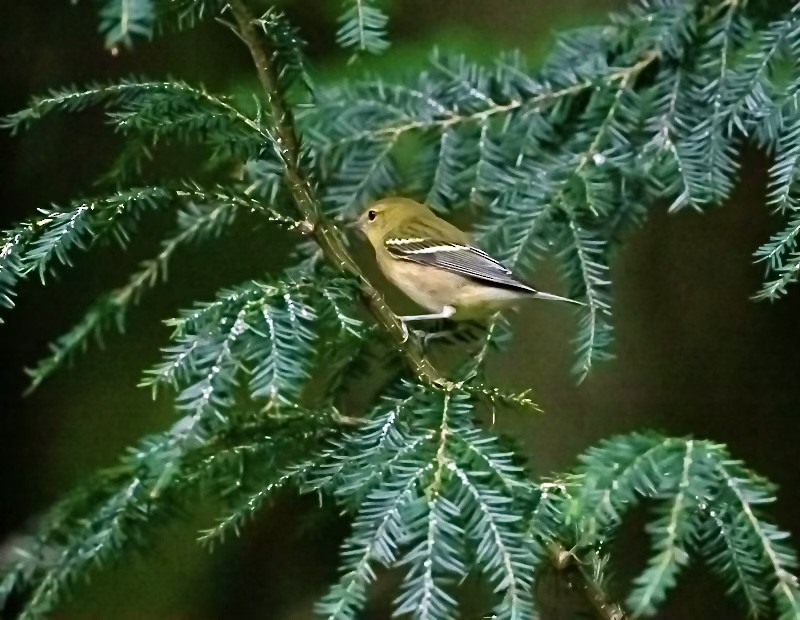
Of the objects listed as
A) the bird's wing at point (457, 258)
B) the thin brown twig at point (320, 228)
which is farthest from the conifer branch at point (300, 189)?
the bird's wing at point (457, 258)

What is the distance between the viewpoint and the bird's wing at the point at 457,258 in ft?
Result: 3.62

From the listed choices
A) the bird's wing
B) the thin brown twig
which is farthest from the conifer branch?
the bird's wing

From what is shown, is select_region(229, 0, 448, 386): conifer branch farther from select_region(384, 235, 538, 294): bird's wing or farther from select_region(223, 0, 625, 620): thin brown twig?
select_region(384, 235, 538, 294): bird's wing

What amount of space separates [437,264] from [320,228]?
1.60 ft

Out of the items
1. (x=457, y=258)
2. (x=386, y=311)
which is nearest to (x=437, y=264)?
(x=457, y=258)

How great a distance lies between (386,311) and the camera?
0.79 metres

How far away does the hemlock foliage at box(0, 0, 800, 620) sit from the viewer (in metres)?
0.63

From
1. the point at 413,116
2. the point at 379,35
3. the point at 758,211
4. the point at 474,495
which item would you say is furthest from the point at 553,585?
the point at 758,211

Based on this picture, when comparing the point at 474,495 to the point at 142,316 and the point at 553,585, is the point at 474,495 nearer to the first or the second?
the point at 553,585

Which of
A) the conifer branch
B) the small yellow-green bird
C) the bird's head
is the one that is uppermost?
the conifer branch

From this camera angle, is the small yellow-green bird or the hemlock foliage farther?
the small yellow-green bird

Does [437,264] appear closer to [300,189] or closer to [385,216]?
[385,216]

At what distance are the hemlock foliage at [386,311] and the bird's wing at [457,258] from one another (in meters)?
0.03

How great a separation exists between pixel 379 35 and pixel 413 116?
48cm
